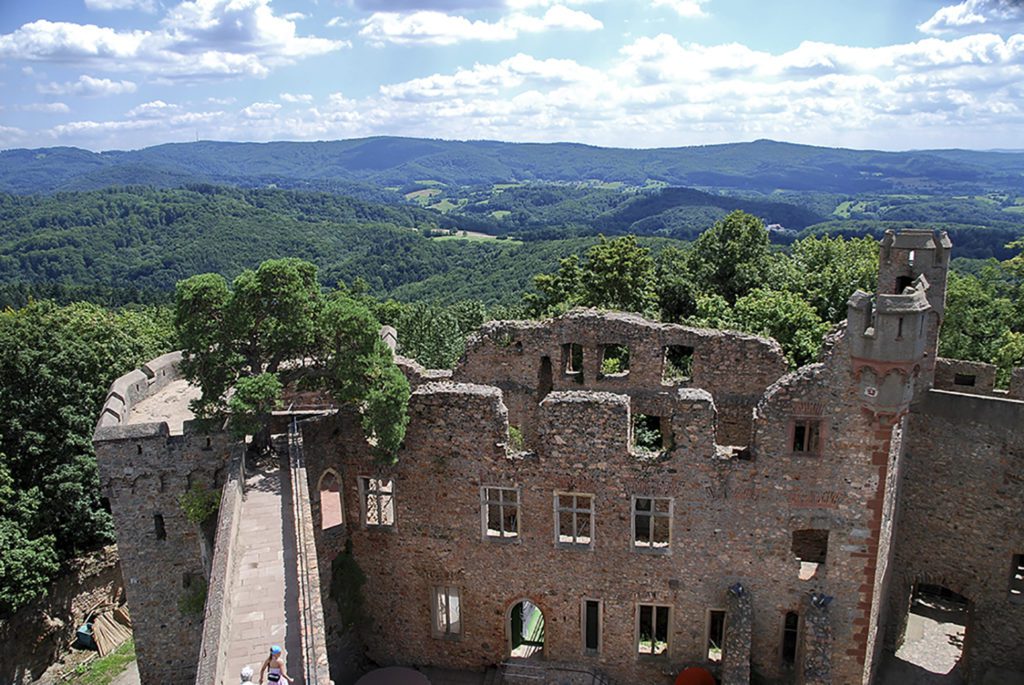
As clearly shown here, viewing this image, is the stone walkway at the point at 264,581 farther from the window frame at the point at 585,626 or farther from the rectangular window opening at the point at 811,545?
the rectangular window opening at the point at 811,545

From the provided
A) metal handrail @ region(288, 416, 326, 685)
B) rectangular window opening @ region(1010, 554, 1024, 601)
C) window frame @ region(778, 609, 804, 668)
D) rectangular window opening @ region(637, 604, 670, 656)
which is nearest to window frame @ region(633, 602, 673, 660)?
rectangular window opening @ region(637, 604, 670, 656)

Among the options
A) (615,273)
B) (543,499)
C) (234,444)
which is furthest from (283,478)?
(615,273)

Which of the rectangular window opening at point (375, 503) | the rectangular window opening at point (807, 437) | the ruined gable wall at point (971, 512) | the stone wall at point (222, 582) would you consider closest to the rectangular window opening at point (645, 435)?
the ruined gable wall at point (971, 512)

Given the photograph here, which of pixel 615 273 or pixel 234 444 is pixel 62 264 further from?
pixel 234 444

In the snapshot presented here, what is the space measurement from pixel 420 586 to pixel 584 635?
18.6ft

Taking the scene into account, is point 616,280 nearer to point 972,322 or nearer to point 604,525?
point 972,322

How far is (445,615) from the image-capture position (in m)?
26.7

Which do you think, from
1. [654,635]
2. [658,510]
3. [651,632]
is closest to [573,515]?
[658,510]

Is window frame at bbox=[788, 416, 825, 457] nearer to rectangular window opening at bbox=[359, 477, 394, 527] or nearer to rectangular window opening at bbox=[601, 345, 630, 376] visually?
rectangular window opening at bbox=[601, 345, 630, 376]

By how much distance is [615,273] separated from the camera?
50.9 metres

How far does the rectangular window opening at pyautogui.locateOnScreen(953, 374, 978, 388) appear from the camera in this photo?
1052 inches

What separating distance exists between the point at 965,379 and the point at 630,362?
38.8 feet

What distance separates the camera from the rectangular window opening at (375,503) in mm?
25078

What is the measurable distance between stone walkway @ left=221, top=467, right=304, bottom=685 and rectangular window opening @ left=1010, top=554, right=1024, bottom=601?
22.4 m
